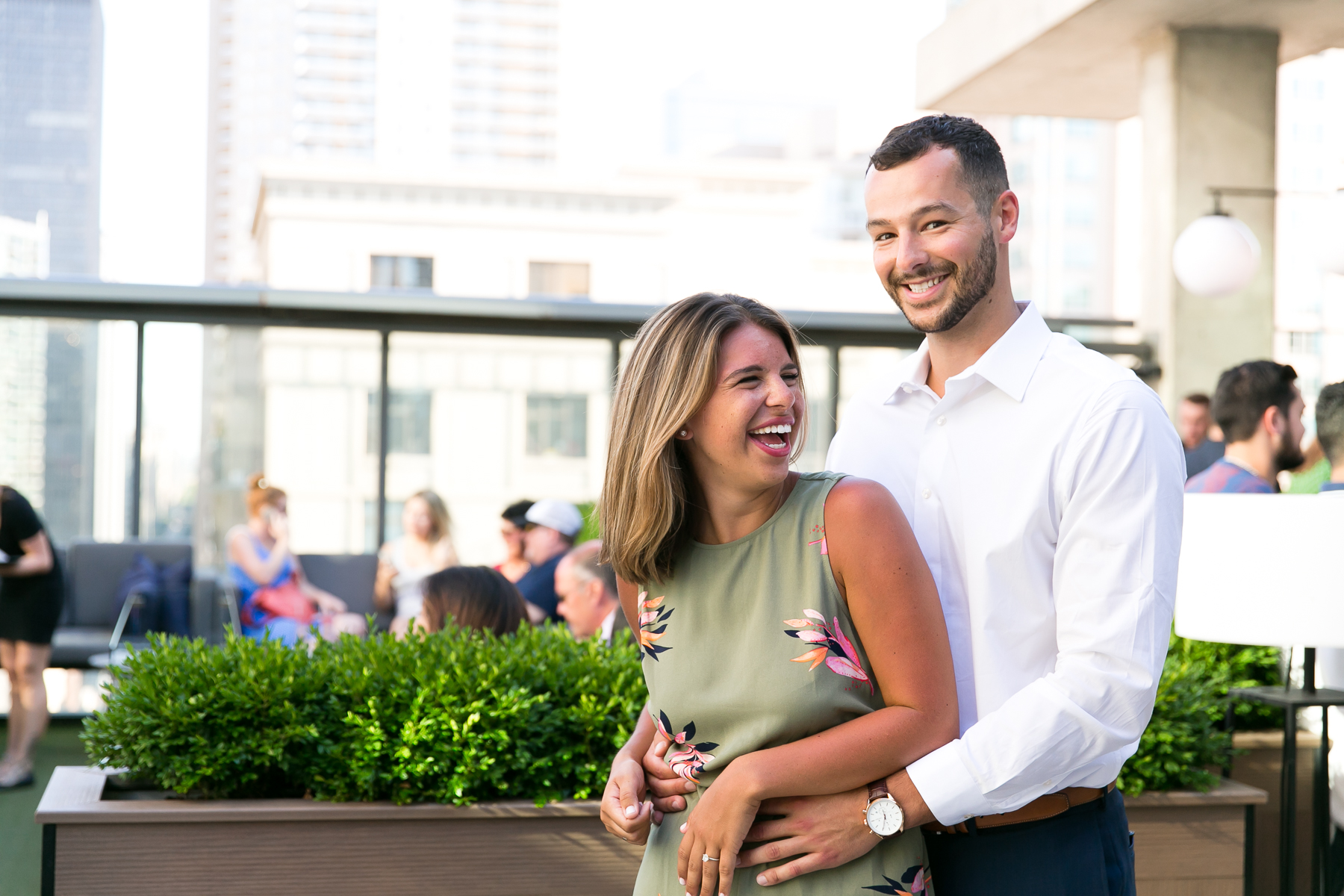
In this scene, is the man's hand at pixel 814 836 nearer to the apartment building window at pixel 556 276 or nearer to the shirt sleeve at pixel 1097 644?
the shirt sleeve at pixel 1097 644

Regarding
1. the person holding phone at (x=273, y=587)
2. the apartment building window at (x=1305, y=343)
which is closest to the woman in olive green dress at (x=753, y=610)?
the person holding phone at (x=273, y=587)

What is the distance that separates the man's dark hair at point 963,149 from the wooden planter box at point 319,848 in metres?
1.64

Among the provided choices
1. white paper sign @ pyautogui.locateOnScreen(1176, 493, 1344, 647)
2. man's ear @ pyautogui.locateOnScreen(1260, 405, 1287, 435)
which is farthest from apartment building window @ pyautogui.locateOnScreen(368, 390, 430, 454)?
white paper sign @ pyautogui.locateOnScreen(1176, 493, 1344, 647)

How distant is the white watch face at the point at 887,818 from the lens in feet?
4.45

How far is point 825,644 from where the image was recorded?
1390 mm

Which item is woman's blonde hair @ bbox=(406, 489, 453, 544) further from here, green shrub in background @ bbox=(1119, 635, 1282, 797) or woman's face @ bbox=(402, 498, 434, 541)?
green shrub in background @ bbox=(1119, 635, 1282, 797)

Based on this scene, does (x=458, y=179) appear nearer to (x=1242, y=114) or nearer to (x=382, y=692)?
(x=1242, y=114)

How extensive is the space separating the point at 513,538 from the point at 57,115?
162 m

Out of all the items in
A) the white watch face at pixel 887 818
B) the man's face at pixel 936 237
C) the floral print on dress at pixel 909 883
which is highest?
the man's face at pixel 936 237

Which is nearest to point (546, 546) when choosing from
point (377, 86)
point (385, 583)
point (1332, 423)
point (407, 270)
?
point (385, 583)

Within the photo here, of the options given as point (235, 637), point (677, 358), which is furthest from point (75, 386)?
point (677, 358)

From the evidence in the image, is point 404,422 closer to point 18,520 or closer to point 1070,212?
point 18,520

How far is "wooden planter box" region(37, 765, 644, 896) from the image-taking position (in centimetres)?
245

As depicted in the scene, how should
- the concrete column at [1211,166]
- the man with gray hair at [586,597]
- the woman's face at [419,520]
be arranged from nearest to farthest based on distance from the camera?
the man with gray hair at [586,597], the woman's face at [419,520], the concrete column at [1211,166]
